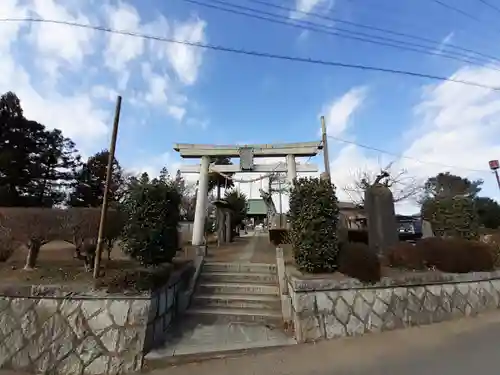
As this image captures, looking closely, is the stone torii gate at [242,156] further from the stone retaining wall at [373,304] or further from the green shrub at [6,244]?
the stone retaining wall at [373,304]

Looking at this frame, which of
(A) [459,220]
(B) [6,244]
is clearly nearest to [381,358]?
(A) [459,220]

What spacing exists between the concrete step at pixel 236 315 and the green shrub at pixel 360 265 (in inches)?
62.7

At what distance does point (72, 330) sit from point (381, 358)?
450 cm

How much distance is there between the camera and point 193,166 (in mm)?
13258

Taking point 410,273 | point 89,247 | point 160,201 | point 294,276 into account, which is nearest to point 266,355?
point 294,276

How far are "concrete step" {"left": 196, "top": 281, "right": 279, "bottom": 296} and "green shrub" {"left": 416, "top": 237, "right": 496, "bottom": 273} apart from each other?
3.63m

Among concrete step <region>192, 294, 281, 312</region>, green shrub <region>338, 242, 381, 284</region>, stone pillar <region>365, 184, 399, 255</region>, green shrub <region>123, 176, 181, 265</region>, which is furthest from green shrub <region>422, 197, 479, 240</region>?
green shrub <region>123, 176, 181, 265</region>

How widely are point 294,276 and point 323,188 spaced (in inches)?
74.5

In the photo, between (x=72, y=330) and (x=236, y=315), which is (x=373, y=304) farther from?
(x=72, y=330)

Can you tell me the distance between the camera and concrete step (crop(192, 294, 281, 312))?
5.93m

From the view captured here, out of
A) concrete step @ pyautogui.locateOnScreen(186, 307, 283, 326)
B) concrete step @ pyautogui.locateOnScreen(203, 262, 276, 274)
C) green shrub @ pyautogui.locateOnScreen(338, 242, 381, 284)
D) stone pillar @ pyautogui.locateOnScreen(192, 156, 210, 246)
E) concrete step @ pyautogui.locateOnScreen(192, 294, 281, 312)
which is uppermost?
stone pillar @ pyautogui.locateOnScreen(192, 156, 210, 246)

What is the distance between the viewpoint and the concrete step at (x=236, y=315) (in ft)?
18.2

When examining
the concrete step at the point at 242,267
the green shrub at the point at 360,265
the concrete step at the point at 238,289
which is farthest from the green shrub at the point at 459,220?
the concrete step at the point at 238,289

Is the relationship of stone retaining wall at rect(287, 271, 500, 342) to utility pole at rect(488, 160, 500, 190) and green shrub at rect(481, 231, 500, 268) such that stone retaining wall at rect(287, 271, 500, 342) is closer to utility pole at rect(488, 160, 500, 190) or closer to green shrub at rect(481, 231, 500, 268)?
green shrub at rect(481, 231, 500, 268)
